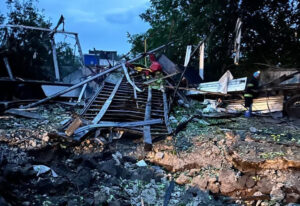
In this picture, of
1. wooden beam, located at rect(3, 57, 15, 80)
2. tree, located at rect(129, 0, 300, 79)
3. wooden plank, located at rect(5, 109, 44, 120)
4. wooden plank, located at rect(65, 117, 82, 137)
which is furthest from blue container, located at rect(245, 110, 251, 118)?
wooden beam, located at rect(3, 57, 15, 80)

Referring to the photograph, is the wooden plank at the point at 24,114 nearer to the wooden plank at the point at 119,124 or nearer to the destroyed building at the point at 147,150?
the destroyed building at the point at 147,150

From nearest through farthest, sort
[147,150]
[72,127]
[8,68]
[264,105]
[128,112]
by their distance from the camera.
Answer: [72,127], [147,150], [128,112], [264,105], [8,68]

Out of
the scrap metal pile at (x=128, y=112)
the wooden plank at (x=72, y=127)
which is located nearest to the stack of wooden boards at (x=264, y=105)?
the scrap metal pile at (x=128, y=112)

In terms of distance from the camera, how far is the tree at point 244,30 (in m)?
11.4

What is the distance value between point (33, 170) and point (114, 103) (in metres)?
3.27

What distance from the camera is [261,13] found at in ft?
39.8

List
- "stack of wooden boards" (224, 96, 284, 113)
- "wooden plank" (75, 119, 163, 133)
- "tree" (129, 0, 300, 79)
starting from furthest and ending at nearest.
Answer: "tree" (129, 0, 300, 79), "stack of wooden boards" (224, 96, 284, 113), "wooden plank" (75, 119, 163, 133)

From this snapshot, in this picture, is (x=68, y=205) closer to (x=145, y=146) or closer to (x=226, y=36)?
(x=145, y=146)

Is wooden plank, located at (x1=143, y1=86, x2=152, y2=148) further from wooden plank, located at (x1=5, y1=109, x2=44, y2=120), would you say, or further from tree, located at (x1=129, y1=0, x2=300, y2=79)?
tree, located at (x1=129, y1=0, x2=300, y2=79)

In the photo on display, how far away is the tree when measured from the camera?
11414mm

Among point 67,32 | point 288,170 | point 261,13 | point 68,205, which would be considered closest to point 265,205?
point 288,170

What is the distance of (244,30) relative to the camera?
40.3 ft

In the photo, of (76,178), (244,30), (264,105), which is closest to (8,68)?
(76,178)

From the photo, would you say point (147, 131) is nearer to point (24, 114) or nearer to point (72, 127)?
point (72, 127)
